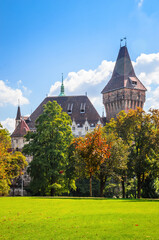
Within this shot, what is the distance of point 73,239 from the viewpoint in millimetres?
10328

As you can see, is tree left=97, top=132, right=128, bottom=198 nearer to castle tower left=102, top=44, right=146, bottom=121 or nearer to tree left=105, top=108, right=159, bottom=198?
tree left=105, top=108, right=159, bottom=198

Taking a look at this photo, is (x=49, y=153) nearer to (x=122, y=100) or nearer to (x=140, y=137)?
(x=140, y=137)

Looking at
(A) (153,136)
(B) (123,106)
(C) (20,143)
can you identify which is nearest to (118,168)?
(A) (153,136)

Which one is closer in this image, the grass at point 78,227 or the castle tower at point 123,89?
the grass at point 78,227

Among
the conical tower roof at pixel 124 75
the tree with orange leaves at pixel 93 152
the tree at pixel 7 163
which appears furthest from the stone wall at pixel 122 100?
the tree with orange leaves at pixel 93 152

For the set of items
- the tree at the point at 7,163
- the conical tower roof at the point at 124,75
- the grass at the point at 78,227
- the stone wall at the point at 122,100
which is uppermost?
the conical tower roof at the point at 124,75

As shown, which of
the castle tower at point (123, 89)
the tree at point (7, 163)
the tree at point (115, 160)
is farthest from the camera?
the castle tower at point (123, 89)

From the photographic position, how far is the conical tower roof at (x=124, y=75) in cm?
9506

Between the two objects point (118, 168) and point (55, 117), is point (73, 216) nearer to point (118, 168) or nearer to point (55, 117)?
point (118, 168)

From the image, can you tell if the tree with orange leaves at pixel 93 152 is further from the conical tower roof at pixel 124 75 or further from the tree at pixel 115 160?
the conical tower roof at pixel 124 75

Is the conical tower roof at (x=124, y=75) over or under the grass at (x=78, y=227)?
over

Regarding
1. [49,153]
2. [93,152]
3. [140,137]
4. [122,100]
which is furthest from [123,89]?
[93,152]

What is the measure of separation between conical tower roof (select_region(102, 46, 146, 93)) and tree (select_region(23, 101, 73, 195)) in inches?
2080

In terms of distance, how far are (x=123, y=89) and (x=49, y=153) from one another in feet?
184
